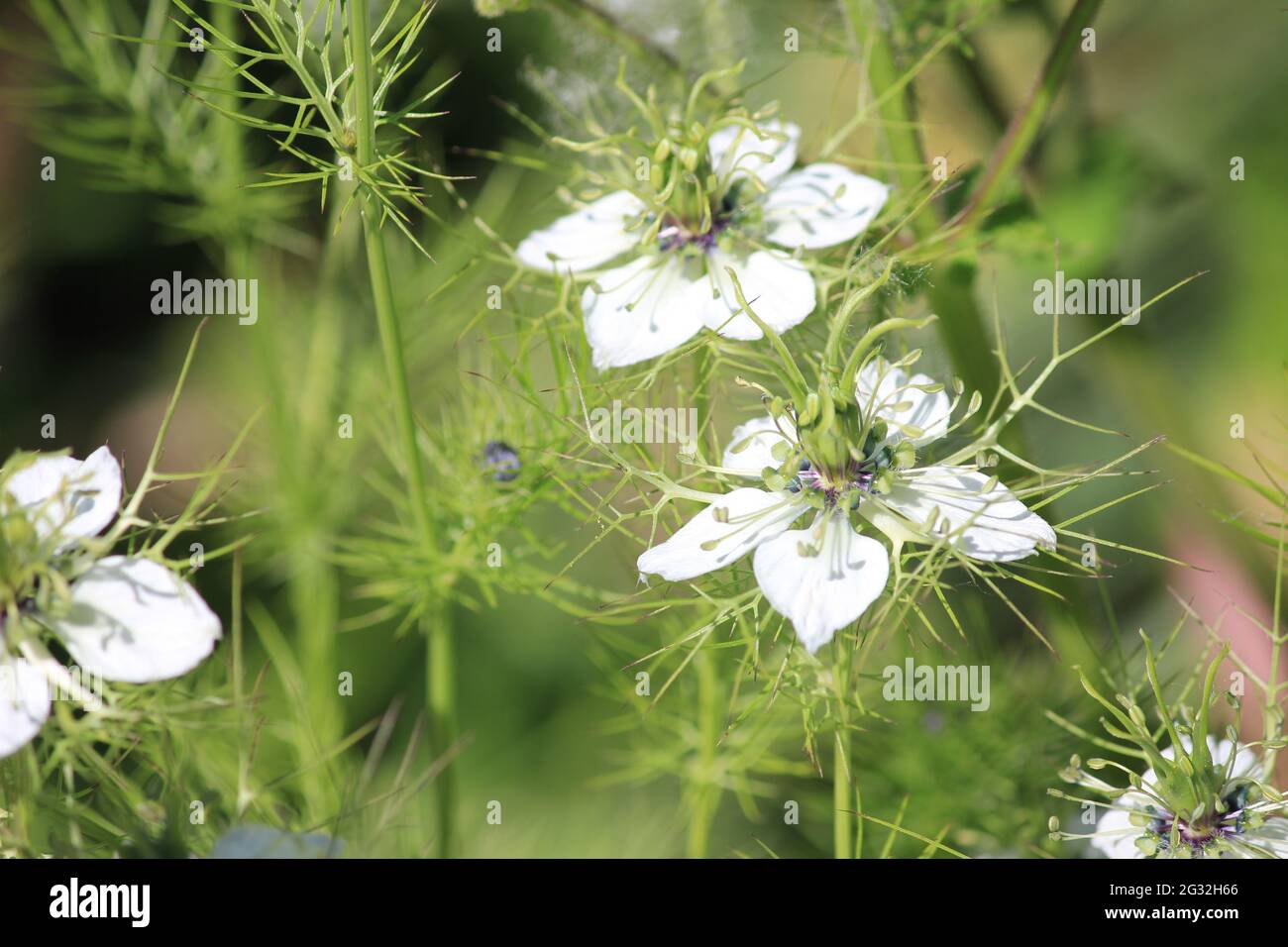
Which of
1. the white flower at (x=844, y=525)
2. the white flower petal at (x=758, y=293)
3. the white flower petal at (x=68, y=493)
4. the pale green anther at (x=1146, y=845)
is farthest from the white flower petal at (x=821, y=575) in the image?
the white flower petal at (x=68, y=493)

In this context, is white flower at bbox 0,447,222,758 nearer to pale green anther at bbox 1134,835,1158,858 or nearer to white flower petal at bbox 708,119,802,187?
white flower petal at bbox 708,119,802,187

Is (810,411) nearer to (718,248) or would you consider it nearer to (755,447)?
(755,447)

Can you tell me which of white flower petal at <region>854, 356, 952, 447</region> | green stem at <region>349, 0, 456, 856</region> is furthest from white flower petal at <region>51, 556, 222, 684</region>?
white flower petal at <region>854, 356, 952, 447</region>

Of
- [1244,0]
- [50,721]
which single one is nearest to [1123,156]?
[1244,0]

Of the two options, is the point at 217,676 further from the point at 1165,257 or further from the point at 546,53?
the point at 1165,257

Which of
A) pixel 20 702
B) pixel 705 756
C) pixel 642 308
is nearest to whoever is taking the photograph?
pixel 20 702

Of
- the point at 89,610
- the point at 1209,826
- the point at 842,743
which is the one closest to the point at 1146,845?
the point at 1209,826

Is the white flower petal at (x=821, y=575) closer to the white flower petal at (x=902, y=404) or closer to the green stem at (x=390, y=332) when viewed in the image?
the white flower petal at (x=902, y=404)
